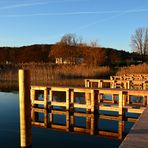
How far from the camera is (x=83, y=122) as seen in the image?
1179 cm

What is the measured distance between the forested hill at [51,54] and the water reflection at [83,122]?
143 feet

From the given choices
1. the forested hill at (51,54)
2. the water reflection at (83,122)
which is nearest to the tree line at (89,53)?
the forested hill at (51,54)

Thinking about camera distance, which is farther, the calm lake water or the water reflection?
the water reflection

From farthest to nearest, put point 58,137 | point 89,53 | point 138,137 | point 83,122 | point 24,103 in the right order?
point 89,53 → point 83,122 → point 58,137 → point 24,103 → point 138,137

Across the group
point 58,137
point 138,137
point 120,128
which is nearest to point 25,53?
point 120,128

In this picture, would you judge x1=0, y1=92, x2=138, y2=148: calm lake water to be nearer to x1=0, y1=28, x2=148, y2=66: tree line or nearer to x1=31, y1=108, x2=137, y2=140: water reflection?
x1=31, y1=108, x2=137, y2=140: water reflection

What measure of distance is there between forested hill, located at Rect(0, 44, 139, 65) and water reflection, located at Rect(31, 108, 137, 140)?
143 feet

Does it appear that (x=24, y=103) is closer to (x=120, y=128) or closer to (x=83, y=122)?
(x=120, y=128)

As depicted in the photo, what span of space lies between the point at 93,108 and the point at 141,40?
48.2 meters

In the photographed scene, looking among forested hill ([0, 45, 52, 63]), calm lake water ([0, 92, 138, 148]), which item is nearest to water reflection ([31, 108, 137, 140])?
calm lake water ([0, 92, 138, 148])

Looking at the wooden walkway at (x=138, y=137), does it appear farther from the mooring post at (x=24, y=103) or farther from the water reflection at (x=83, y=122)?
the mooring post at (x=24, y=103)

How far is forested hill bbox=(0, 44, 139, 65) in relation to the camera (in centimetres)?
5772

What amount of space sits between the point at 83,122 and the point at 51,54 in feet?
193

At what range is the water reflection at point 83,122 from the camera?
1040 cm
